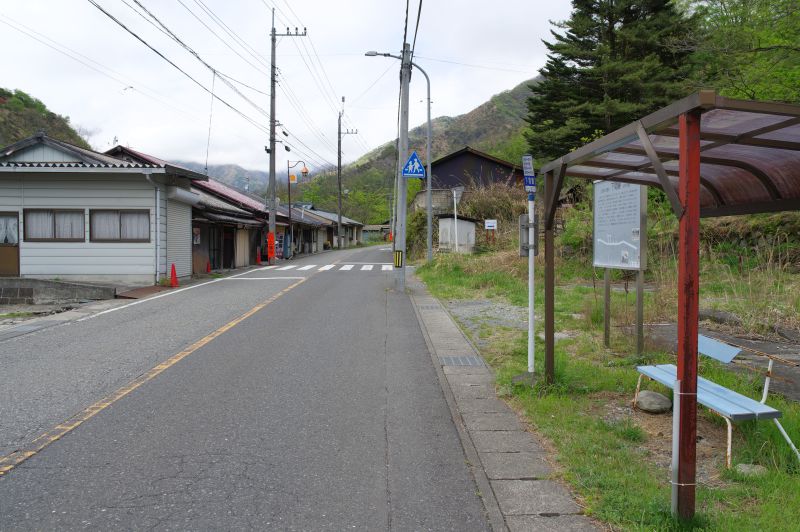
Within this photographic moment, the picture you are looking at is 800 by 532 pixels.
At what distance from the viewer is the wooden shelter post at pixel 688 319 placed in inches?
121

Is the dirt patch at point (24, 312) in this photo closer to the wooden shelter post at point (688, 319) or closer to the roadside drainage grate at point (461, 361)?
the roadside drainage grate at point (461, 361)

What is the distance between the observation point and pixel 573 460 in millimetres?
4008

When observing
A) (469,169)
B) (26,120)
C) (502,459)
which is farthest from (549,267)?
(26,120)

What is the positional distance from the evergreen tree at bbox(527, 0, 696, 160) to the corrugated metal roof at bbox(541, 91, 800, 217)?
62.0ft

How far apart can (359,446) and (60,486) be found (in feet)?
6.76

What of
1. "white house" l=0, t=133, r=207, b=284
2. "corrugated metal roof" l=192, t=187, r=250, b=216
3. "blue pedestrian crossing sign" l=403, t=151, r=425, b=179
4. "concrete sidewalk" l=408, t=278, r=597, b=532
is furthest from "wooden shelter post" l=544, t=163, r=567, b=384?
"corrugated metal roof" l=192, t=187, r=250, b=216

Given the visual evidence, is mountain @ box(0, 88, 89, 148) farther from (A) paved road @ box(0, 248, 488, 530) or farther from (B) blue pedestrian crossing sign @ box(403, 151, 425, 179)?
(A) paved road @ box(0, 248, 488, 530)

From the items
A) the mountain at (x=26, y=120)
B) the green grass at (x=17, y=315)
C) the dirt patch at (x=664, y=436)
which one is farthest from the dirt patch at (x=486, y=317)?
the mountain at (x=26, y=120)

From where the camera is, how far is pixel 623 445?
431 cm

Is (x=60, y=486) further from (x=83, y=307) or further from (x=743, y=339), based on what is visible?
(x=83, y=307)

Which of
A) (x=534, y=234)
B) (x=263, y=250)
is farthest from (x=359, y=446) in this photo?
(x=263, y=250)

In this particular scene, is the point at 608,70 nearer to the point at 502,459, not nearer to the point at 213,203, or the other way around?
the point at 213,203

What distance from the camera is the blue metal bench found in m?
3.79

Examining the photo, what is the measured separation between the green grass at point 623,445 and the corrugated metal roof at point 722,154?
1.93 m
